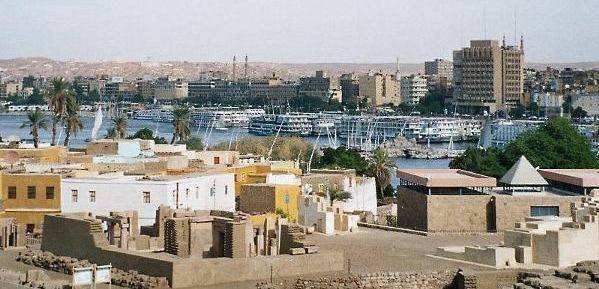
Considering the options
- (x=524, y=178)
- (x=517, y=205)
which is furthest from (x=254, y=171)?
(x=517, y=205)

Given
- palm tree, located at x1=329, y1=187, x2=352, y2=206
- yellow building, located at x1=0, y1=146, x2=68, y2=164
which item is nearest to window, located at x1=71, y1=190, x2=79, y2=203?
yellow building, located at x1=0, y1=146, x2=68, y2=164

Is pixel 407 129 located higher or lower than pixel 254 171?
lower

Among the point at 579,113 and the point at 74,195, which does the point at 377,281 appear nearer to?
the point at 74,195

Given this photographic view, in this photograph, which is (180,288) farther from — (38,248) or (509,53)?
(509,53)

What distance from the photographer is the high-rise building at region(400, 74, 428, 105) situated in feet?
596

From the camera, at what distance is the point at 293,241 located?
2044cm

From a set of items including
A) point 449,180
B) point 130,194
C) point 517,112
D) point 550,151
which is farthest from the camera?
point 517,112

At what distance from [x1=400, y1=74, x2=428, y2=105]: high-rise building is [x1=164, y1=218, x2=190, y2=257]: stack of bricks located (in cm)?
16078

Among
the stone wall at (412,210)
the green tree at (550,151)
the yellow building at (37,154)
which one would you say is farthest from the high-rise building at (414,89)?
the stone wall at (412,210)

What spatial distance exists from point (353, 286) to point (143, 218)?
6.19 meters

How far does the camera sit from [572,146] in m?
37.9

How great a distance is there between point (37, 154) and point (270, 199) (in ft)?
28.7

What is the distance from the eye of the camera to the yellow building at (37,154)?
32.0 m

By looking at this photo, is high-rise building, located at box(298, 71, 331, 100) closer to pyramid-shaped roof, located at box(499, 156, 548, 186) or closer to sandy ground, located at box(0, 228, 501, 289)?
pyramid-shaped roof, located at box(499, 156, 548, 186)
